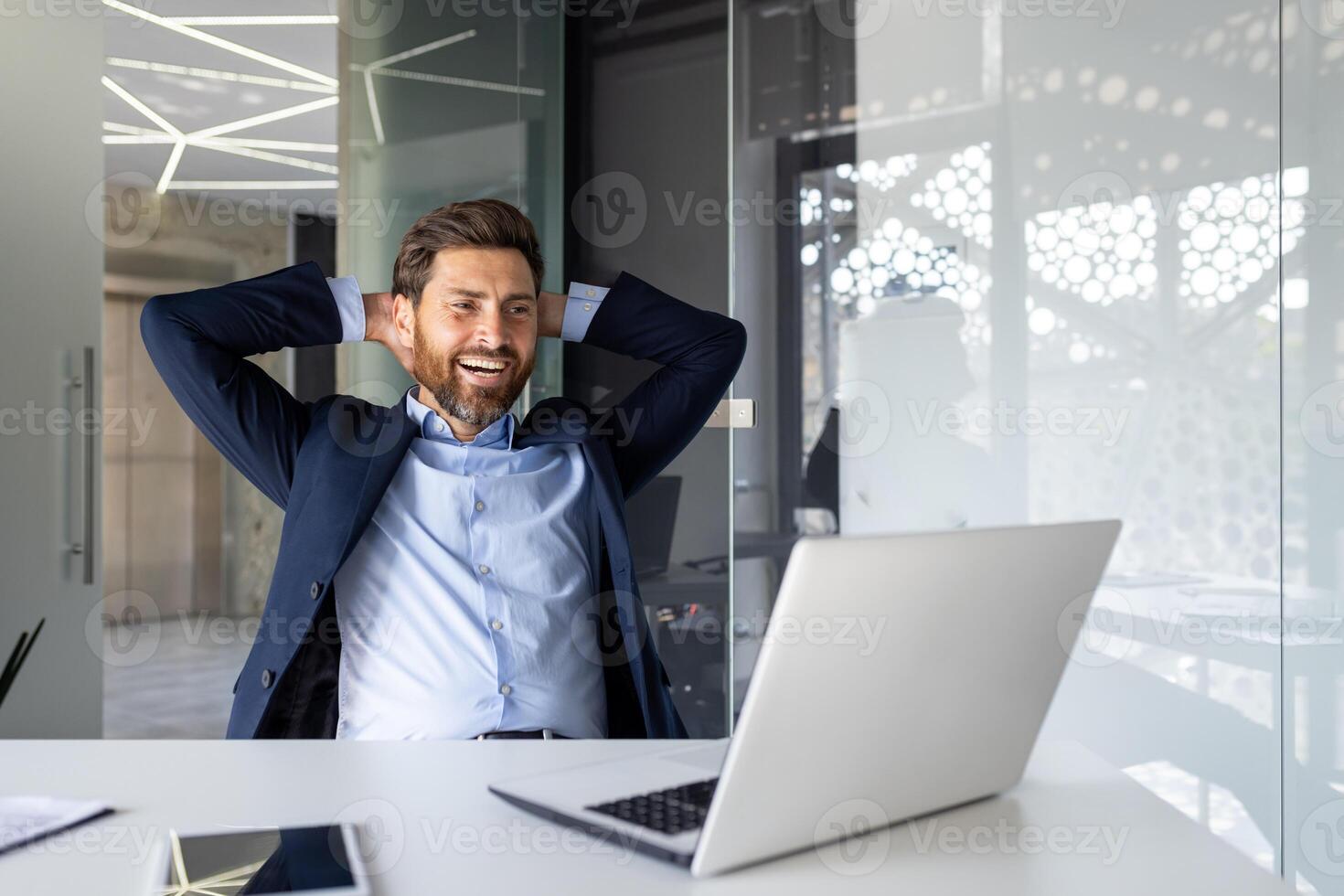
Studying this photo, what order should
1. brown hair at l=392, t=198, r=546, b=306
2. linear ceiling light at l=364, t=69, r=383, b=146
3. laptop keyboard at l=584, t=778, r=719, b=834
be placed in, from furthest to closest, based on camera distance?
linear ceiling light at l=364, t=69, r=383, b=146 < brown hair at l=392, t=198, r=546, b=306 < laptop keyboard at l=584, t=778, r=719, b=834

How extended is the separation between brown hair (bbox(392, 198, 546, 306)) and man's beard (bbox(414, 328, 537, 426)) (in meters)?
0.14

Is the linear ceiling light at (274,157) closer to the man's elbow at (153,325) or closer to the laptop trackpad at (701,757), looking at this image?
the man's elbow at (153,325)

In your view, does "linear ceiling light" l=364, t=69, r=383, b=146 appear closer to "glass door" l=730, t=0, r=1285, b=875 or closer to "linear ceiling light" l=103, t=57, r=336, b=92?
"linear ceiling light" l=103, t=57, r=336, b=92

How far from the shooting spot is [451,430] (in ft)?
7.10

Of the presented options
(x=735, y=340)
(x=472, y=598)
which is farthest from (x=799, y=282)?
(x=472, y=598)

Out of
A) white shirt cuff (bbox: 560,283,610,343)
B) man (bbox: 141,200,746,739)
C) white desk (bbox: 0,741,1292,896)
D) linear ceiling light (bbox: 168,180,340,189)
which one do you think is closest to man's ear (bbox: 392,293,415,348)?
man (bbox: 141,200,746,739)

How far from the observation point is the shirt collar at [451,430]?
212cm

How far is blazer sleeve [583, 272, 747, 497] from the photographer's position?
2336mm

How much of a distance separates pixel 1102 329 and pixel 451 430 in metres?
1.45

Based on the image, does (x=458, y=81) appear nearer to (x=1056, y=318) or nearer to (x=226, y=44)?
(x=226, y=44)

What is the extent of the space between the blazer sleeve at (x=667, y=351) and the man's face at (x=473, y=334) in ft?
0.76

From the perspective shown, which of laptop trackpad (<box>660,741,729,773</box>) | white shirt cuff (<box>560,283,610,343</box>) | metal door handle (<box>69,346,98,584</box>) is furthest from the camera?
metal door handle (<box>69,346,98,584</box>)

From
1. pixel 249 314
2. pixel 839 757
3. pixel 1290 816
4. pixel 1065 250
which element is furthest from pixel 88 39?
pixel 1290 816

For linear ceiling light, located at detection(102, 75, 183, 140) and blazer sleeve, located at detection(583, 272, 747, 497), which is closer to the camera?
blazer sleeve, located at detection(583, 272, 747, 497)
